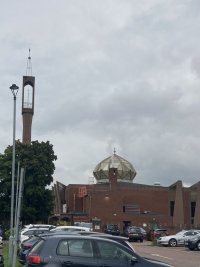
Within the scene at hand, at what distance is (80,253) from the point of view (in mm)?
13750

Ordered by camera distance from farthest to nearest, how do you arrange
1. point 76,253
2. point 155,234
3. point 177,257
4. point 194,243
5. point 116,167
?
point 116,167
point 155,234
point 194,243
point 177,257
point 76,253

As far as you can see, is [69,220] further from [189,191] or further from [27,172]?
[27,172]

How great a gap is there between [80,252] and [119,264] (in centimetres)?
93

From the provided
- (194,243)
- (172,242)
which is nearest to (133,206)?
(172,242)

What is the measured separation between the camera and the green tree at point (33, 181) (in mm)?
59531

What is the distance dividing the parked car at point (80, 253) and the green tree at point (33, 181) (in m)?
45.4

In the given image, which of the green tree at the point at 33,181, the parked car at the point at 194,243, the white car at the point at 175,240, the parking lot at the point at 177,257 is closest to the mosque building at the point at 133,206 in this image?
the green tree at the point at 33,181

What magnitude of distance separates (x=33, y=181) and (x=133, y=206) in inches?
1067

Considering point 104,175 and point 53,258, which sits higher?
point 104,175

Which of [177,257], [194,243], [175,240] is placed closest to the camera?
[177,257]

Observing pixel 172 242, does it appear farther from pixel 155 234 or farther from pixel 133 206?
pixel 133 206

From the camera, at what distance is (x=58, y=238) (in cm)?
1368

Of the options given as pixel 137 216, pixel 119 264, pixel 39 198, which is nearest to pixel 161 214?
pixel 137 216

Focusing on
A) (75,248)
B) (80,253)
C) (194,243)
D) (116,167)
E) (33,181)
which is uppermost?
(116,167)
